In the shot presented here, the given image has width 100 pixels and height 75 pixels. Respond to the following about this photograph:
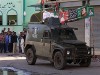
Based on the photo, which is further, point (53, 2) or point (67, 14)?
point (53, 2)

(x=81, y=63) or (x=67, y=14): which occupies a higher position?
(x=67, y=14)

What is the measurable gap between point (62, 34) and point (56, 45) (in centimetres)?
115

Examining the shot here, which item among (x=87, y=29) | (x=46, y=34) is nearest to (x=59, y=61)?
(x=46, y=34)

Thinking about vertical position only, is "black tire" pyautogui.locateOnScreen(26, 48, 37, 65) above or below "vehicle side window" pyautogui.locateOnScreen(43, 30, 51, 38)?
below

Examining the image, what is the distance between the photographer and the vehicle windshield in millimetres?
19047

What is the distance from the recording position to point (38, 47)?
65.4ft

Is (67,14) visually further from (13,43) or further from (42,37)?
(13,43)

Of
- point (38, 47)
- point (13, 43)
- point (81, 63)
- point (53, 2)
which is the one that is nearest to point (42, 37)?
point (38, 47)

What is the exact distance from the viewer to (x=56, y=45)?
18.3 metres

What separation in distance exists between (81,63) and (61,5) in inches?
358

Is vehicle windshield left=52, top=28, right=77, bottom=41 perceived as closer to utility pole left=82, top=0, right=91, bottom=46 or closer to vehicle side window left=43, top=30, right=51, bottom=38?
vehicle side window left=43, top=30, right=51, bottom=38

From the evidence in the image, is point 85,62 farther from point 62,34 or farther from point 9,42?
point 9,42

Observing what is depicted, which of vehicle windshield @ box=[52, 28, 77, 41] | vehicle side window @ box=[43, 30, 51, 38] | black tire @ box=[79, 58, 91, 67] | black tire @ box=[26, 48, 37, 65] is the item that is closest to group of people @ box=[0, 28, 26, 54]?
black tire @ box=[26, 48, 37, 65]

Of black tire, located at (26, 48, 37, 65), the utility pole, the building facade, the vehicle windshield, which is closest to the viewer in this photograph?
the vehicle windshield
